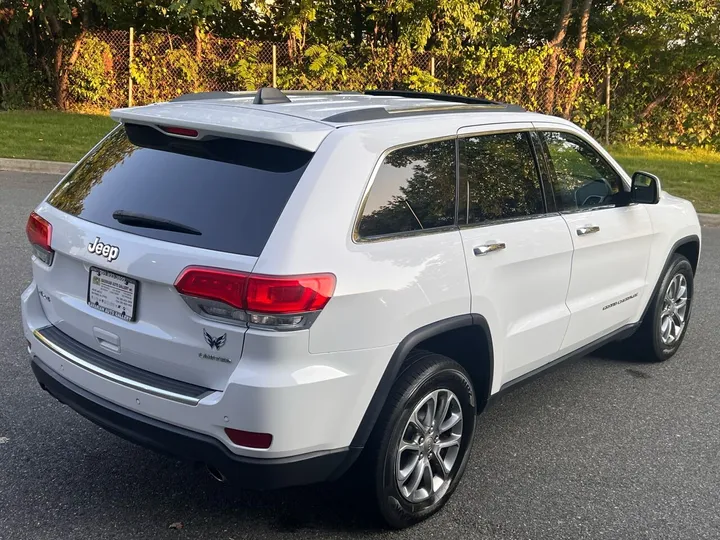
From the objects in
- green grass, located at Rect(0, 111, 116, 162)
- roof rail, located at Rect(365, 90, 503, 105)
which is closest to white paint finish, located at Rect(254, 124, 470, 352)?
roof rail, located at Rect(365, 90, 503, 105)

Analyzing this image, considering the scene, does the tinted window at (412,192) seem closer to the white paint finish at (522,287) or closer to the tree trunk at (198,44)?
the white paint finish at (522,287)

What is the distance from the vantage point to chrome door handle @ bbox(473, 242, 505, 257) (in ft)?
10.6

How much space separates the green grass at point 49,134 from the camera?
12.5m

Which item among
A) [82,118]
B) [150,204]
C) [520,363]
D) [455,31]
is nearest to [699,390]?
[520,363]

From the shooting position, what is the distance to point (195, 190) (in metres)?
2.84

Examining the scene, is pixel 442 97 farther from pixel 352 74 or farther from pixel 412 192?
pixel 352 74

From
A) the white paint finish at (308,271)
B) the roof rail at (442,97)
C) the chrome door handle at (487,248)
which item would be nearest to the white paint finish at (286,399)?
the white paint finish at (308,271)

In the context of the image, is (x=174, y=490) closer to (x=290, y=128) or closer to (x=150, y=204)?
(x=150, y=204)

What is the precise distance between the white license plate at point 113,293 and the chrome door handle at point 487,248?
4.68 ft

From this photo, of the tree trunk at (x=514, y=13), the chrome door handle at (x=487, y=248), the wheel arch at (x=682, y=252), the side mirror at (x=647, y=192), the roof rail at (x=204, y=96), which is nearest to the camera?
the chrome door handle at (x=487, y=248)

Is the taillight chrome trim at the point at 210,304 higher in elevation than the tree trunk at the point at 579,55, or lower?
lower

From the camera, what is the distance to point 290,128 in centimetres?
280

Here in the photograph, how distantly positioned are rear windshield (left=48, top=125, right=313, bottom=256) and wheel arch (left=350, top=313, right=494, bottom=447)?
71 cm

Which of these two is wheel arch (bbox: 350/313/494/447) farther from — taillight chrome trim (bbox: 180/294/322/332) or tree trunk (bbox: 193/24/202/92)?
tree trunk (bbox: 193/24/202/92)
